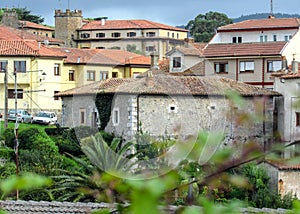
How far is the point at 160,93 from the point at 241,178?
2267 cm

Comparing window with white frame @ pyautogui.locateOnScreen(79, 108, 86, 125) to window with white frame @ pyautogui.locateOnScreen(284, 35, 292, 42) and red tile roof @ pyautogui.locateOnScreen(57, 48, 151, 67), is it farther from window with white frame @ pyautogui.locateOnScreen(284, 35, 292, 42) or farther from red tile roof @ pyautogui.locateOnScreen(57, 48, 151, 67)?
window with white frame @ pyautogui.locateOnScreen(284, 35, 292, 42)

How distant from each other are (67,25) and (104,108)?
27279mm

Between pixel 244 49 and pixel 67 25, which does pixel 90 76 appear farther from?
pixel 67 25

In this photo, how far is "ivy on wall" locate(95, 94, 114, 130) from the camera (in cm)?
2484

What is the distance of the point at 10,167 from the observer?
21.2 metres

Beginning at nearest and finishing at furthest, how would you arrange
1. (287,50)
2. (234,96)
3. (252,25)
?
(234,96) → (287,50) → (252,25)

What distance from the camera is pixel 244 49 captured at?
100ft

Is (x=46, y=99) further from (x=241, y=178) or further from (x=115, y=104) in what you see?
(x=241, y=178)

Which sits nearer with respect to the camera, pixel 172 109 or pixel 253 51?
pixel 172 109

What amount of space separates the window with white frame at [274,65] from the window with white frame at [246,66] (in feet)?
1.91

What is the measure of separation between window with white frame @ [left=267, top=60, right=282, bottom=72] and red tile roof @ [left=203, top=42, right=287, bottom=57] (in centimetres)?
29

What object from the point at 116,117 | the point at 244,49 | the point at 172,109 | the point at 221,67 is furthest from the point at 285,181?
the point at 244,49

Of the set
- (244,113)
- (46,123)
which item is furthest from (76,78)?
(244,113)

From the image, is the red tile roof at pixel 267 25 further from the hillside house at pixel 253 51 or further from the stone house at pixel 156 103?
the stone house at pixel 156 103
